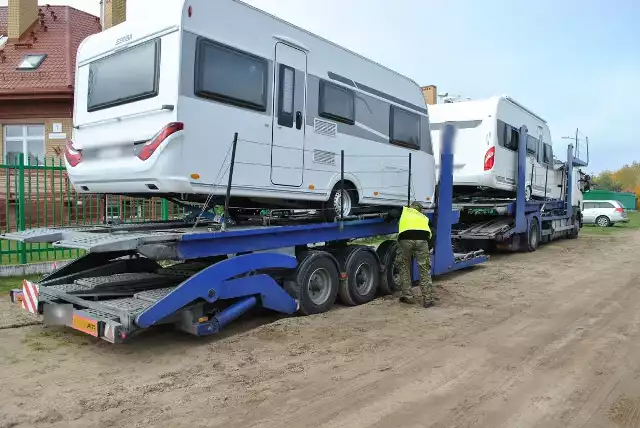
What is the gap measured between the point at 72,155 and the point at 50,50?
15.1 meters

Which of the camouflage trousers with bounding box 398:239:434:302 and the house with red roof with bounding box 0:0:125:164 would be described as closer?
the camouflage trousers with bounding box 398:239:434:302

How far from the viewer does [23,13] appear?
776 inches

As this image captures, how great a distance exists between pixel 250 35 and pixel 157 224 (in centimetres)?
278

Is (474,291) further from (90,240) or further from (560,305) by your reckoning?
(90,240)

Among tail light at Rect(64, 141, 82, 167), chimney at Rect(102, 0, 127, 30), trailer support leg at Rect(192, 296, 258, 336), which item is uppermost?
chimney at Rect(102, 0, 127, 30)

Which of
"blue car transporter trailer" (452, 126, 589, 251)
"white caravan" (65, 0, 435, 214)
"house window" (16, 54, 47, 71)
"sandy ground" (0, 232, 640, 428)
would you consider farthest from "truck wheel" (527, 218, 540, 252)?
"house window" (16, 54, 47, 71)

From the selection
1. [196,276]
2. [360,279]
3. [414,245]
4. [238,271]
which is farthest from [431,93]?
[196,276]

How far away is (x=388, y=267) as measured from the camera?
338 inches

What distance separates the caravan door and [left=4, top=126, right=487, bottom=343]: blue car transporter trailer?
2.44 feet

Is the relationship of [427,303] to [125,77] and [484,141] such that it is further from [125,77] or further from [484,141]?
[484,141]

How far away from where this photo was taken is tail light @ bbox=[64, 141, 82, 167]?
21.6ft

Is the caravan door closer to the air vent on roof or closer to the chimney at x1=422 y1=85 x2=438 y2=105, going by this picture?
the air vent on roof

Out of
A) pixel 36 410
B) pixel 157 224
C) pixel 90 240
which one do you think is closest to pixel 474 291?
pixel 157 224

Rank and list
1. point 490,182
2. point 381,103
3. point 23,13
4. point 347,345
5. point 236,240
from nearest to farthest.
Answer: point 347,345 < point 236,240 < point 381,103 < point 490,182 < point 23,13
